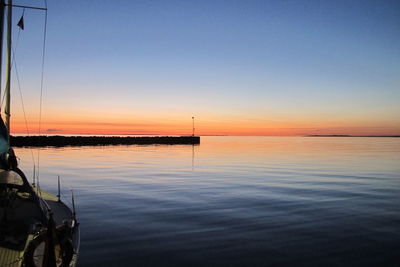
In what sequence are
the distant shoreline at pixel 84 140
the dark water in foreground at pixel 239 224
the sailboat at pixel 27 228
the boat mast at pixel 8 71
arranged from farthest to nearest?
the distant shoreline at pixel 84 140 < the boat mast at pixel 8 71 < the dark water in foreground at pixel 239 224 < the sailboat at pixel 27 228

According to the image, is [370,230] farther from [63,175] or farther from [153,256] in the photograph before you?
[63,175]

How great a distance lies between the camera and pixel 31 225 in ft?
27.5

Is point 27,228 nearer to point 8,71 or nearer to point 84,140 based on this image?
point 8,71

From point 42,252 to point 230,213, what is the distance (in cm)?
1077

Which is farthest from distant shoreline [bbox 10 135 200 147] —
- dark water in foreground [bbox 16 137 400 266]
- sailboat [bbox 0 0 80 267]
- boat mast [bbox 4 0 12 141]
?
sailboat [bbox 0 0 80 267]

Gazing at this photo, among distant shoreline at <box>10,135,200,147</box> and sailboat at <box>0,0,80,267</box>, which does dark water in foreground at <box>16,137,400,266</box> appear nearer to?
sailboat at <box>0,0,80,267</box>

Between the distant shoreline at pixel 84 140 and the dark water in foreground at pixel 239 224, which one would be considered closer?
the dark water in foreground at pixel 239 224

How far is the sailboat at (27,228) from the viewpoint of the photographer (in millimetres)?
7668

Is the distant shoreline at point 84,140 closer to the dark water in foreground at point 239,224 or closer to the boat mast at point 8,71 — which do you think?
the dark water in foreground at point 239,224

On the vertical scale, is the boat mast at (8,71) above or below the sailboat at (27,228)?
above

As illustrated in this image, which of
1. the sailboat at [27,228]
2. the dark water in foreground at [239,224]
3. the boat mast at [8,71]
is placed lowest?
the dark water in foreground at [239,224]

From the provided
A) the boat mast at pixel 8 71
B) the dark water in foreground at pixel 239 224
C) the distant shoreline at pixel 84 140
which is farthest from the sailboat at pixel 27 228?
the distant shoreline at pixel 84 140

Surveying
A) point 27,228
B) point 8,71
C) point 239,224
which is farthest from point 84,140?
point 27,228

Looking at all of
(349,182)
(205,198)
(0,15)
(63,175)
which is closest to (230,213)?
(205,198)
